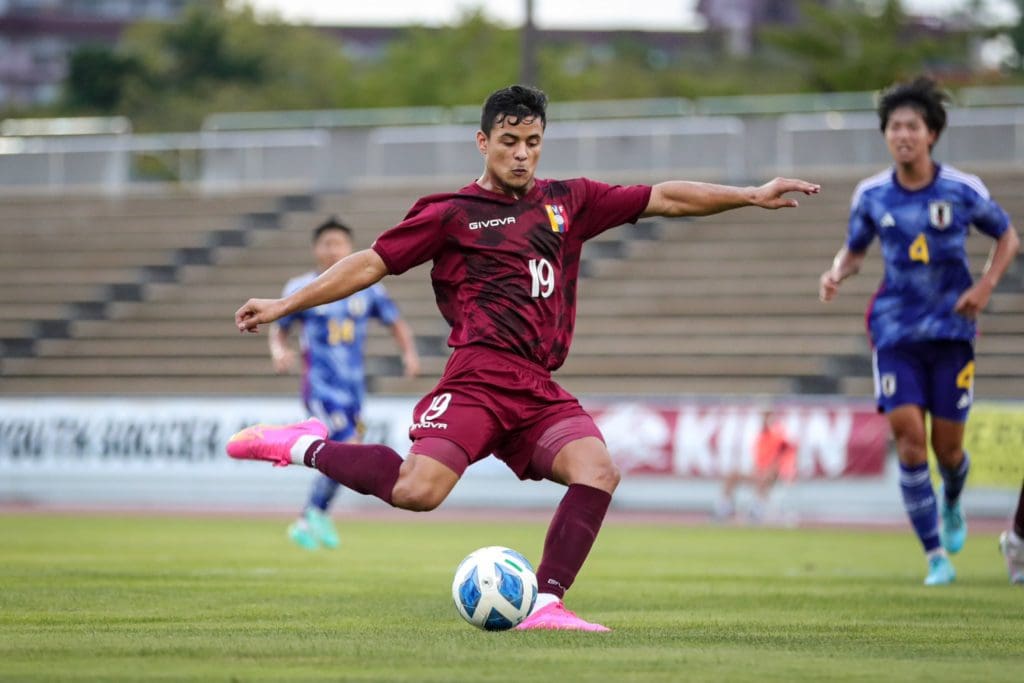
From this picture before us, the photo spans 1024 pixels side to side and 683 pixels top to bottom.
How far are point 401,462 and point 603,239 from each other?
21.8m

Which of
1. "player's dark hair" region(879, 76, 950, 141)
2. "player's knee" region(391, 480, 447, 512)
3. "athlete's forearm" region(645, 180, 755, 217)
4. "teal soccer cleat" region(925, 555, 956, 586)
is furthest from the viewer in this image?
"teal soccer cleat" region(925, 555, 956, 586)

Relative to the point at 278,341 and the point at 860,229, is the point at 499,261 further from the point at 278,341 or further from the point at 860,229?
the point at 278,341

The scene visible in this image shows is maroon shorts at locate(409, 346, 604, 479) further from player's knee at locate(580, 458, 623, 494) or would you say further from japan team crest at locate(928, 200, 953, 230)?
japan team crest at locate(928, 200, 953, 230)

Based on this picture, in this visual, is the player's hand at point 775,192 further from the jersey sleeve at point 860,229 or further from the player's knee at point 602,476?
the jersey sleeve at point 860,229

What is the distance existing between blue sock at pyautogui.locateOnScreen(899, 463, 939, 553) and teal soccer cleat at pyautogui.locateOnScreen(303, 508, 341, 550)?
17.0ft

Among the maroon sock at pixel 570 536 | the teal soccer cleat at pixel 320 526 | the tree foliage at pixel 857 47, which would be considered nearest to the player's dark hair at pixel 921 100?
the maroon sock at pixel 570 536

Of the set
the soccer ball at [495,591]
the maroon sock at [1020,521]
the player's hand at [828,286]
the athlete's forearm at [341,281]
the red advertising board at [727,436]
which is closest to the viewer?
the soccer ball at [495,591]

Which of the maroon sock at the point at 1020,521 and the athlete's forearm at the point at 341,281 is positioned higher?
the athlete's forearm at the point at 341,281

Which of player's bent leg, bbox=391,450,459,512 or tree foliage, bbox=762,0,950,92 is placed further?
tree foliage, bbox=762,0,950,92

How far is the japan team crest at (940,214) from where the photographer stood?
9961 millimetres

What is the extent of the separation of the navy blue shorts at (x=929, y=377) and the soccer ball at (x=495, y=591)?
12.4 ft

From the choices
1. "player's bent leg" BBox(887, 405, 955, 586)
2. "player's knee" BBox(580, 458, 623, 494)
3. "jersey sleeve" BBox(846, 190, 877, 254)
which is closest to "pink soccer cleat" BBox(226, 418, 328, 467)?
"player's knee" BBox(580, 458, 623, 494)

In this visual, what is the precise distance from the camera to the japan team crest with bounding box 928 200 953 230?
9.96 m

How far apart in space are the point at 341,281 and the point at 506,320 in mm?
720
